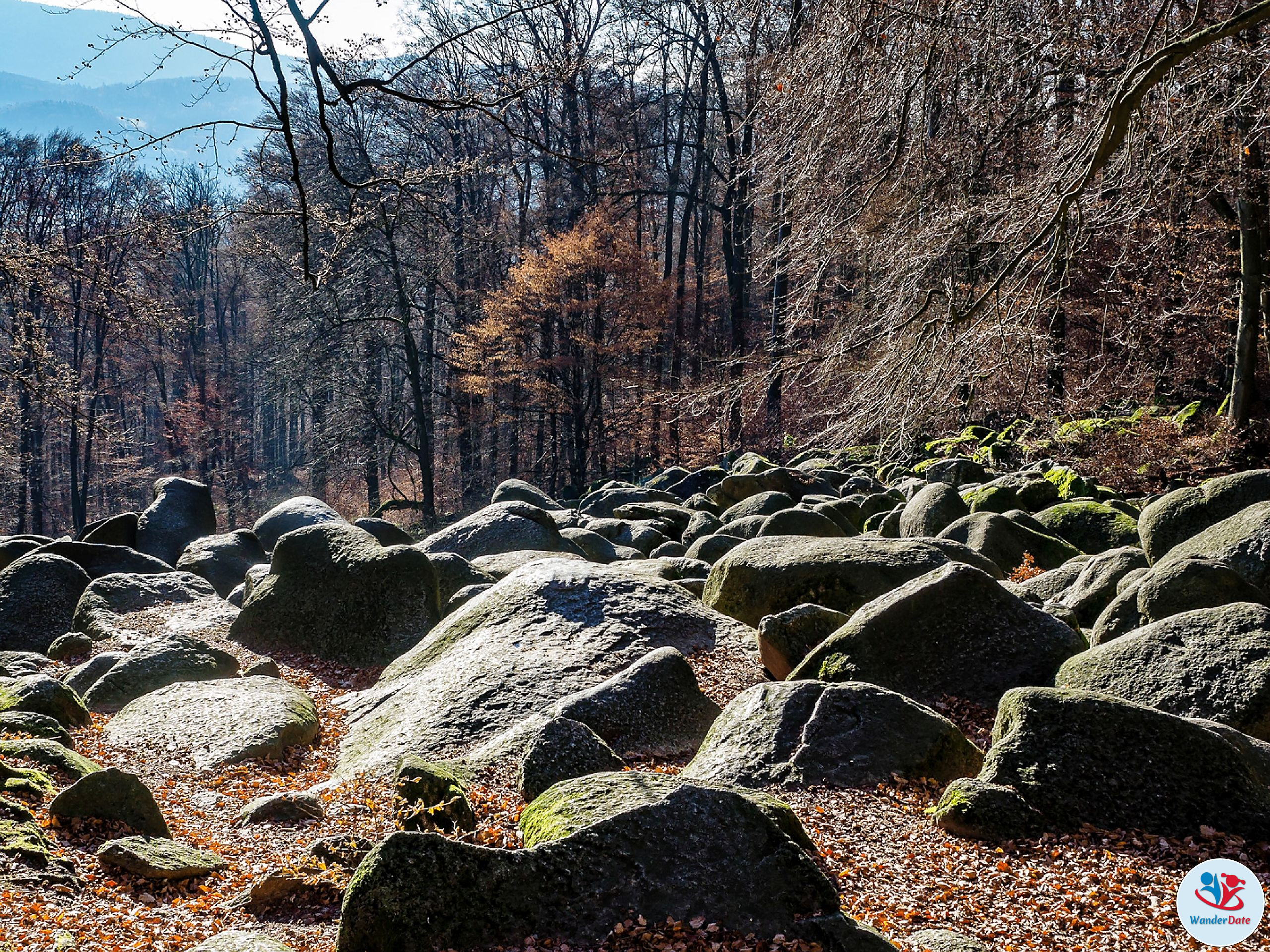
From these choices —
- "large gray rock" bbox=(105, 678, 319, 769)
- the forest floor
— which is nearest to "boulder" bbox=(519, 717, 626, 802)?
the forest floor

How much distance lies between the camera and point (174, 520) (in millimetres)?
15359

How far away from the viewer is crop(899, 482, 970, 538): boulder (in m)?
10.9

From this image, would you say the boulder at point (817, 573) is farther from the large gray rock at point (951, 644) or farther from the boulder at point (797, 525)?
the boulder at point (797, 525)

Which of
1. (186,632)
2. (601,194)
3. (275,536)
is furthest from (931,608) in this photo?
(601,194)

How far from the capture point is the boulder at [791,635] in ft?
20.0

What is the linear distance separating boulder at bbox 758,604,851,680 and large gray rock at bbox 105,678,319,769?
299 centimetres

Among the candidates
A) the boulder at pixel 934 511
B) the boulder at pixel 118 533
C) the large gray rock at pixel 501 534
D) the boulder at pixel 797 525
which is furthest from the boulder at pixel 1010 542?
the boulder at pixel 118 533

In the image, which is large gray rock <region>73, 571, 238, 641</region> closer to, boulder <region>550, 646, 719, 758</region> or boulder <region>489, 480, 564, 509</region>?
boulder <region>550, 646, 719, 758</region>

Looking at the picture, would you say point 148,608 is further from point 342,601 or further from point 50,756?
point 50,756

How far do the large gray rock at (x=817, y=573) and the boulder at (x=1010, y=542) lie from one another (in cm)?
219

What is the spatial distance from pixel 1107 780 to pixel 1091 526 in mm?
7418

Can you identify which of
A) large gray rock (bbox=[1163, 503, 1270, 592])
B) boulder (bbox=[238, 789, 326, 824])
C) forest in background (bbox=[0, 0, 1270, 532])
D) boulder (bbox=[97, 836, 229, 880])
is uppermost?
forest in background (bbox=[0, 0, 1270, 532])

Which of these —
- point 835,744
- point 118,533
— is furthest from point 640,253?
point 835,744

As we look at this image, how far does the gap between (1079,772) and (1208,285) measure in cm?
1141
